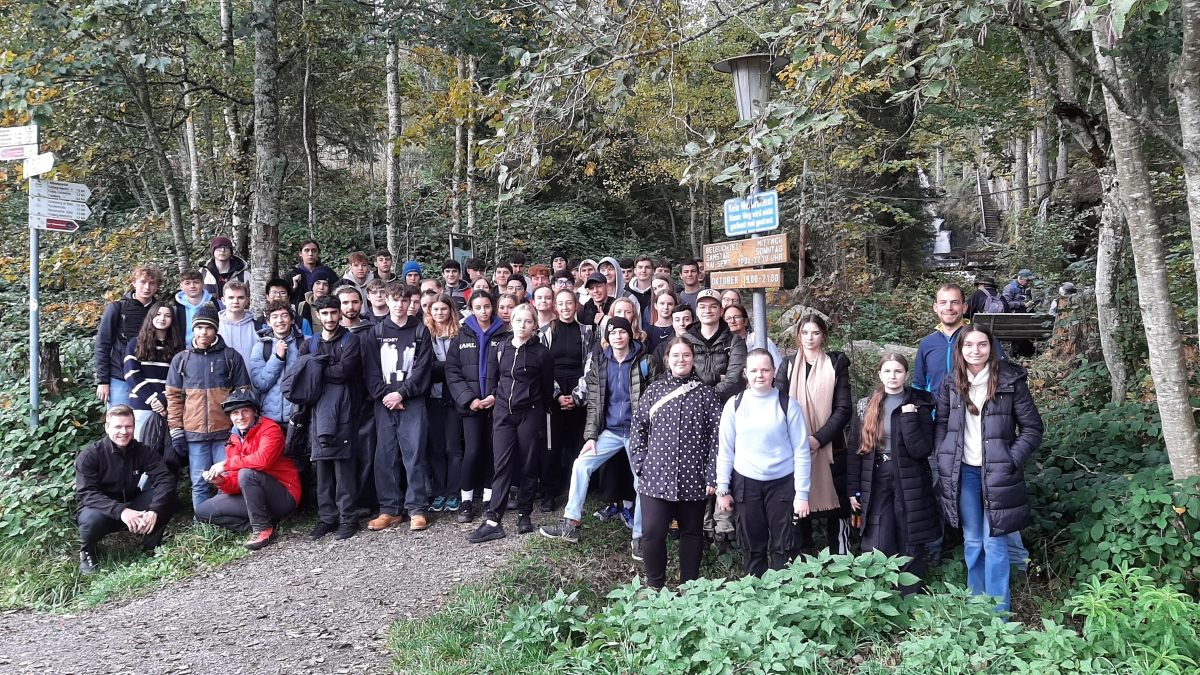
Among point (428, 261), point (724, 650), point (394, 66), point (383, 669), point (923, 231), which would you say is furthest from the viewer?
point (923, 231)

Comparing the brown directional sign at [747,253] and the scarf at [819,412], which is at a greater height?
the brown directional sign at [747,253]

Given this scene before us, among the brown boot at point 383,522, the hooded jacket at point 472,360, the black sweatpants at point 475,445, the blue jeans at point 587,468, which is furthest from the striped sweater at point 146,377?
the blue jeans at point 587,468

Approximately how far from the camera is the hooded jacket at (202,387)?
6012 millimetres

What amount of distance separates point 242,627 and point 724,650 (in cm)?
307

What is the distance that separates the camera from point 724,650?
138 inches

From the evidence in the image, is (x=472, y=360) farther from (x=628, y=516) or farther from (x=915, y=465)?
(x=915, y=465)

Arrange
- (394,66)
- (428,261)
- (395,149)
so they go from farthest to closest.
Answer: (428,261) → (394,66) → (395,149)

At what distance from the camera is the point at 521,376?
5.87 meters

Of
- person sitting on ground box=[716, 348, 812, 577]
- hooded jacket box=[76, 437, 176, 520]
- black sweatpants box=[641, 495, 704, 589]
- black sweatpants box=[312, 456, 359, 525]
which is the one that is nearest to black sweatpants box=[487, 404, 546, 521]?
black sweatpants box=[312, 456, 359, 525]

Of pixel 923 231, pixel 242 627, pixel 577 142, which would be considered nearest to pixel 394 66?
pixel 577 142

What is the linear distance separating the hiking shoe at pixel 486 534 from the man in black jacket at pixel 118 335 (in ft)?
10.8

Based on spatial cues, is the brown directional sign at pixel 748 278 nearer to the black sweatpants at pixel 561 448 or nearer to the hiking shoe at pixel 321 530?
the black sweatpants at pixel 561 448

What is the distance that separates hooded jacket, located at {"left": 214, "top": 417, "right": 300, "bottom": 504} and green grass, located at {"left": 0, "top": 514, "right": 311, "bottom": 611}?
0.46m

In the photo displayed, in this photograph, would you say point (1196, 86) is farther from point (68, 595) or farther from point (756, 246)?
point (68, 595)
